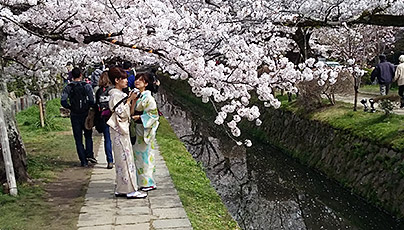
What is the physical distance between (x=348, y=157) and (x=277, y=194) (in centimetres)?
176

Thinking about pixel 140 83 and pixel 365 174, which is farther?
pixel 365 174

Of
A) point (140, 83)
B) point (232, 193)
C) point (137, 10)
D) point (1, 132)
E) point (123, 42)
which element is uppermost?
point (137, 10)

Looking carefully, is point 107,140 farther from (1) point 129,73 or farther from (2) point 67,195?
(1) point 129,73

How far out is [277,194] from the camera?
9656 millimetres

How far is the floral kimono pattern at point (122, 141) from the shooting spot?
6.30 m

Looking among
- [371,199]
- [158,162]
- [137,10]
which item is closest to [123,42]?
[137,10]

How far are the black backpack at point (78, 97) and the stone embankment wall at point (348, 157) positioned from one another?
18.4 ft

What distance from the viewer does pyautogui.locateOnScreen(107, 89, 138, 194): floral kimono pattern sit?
20.7ft

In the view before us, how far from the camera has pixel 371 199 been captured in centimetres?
840

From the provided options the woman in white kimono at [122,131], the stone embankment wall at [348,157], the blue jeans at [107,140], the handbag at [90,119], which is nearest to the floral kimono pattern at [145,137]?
the woman in white kimono at [122,131]

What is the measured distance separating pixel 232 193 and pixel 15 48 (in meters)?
5.25

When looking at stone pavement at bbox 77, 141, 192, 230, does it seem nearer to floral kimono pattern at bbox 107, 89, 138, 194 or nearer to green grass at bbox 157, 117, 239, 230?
green grass at bbox 157, 117, 239, 230

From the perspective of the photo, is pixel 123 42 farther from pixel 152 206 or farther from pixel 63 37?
pixel 152 206

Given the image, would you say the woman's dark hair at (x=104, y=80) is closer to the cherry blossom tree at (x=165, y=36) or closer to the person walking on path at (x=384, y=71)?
the cherry blossom tree at (x=165, y=36)
